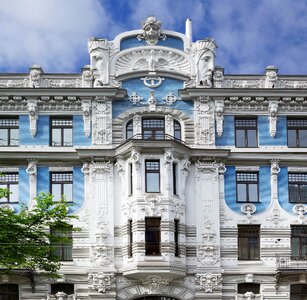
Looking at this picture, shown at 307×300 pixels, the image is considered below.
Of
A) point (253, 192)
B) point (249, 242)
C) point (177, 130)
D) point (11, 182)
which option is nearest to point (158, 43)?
point (177, 130)

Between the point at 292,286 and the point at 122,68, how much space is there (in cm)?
1595

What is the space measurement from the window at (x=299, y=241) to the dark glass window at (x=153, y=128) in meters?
9.28

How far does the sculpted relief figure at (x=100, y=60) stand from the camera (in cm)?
4588

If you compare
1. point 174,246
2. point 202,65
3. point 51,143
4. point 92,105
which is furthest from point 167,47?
point 174,246

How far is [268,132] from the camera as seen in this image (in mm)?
45625

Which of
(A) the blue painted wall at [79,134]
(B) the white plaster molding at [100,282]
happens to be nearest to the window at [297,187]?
(B) the white plaster molding at [100,282]

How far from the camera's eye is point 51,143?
45156 mm

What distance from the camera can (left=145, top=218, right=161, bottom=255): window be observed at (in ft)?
139

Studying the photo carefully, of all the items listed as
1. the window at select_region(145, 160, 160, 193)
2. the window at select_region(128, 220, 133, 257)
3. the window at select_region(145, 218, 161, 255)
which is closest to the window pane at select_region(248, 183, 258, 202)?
the window at select_region(145, 160, 160, 193)

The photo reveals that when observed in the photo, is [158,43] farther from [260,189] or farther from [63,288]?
[63,288]

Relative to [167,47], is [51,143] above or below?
below

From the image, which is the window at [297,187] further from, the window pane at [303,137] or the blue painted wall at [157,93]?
the blue painted wall at [157,93]

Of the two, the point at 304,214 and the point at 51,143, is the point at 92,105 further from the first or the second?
the point at 304,214

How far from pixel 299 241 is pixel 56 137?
15165 millimetres
